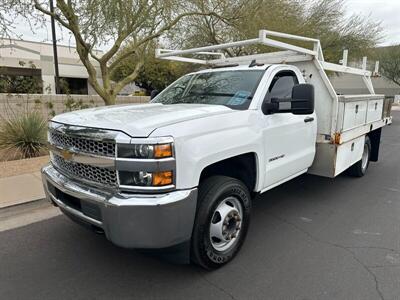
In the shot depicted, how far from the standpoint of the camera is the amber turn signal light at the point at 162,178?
2414mm

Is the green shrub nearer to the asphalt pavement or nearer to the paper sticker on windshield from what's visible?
the asphalt pavement

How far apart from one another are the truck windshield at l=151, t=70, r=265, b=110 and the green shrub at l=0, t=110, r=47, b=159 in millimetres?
4660

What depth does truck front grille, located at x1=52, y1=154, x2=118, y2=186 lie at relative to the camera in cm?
257

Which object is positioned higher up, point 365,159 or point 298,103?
point 298,103

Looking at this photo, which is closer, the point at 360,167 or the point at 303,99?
the point at 303,99

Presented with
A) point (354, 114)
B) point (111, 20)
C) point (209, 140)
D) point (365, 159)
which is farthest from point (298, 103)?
point (111, 20)

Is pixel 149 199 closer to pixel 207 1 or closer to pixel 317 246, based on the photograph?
pixel 317 246

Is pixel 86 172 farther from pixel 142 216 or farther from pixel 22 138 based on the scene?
pixel 22 138

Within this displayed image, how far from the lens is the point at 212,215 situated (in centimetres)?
287

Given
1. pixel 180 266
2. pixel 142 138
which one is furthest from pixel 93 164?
pixel 180 266

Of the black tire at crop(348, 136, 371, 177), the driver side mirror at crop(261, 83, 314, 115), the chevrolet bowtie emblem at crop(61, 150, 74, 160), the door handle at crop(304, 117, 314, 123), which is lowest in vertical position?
the black tire at crop(348, 136, 371, 177)

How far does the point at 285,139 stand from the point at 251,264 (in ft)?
4.76

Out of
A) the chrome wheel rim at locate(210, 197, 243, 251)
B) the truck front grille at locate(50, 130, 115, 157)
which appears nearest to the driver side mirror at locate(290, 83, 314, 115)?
the chrome wheel rim at locate(210, 197, 243, 251)

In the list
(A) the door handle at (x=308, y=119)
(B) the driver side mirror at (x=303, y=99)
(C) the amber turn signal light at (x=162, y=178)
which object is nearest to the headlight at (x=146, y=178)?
(C) the amber turn signal light at (x=162, y=178)
